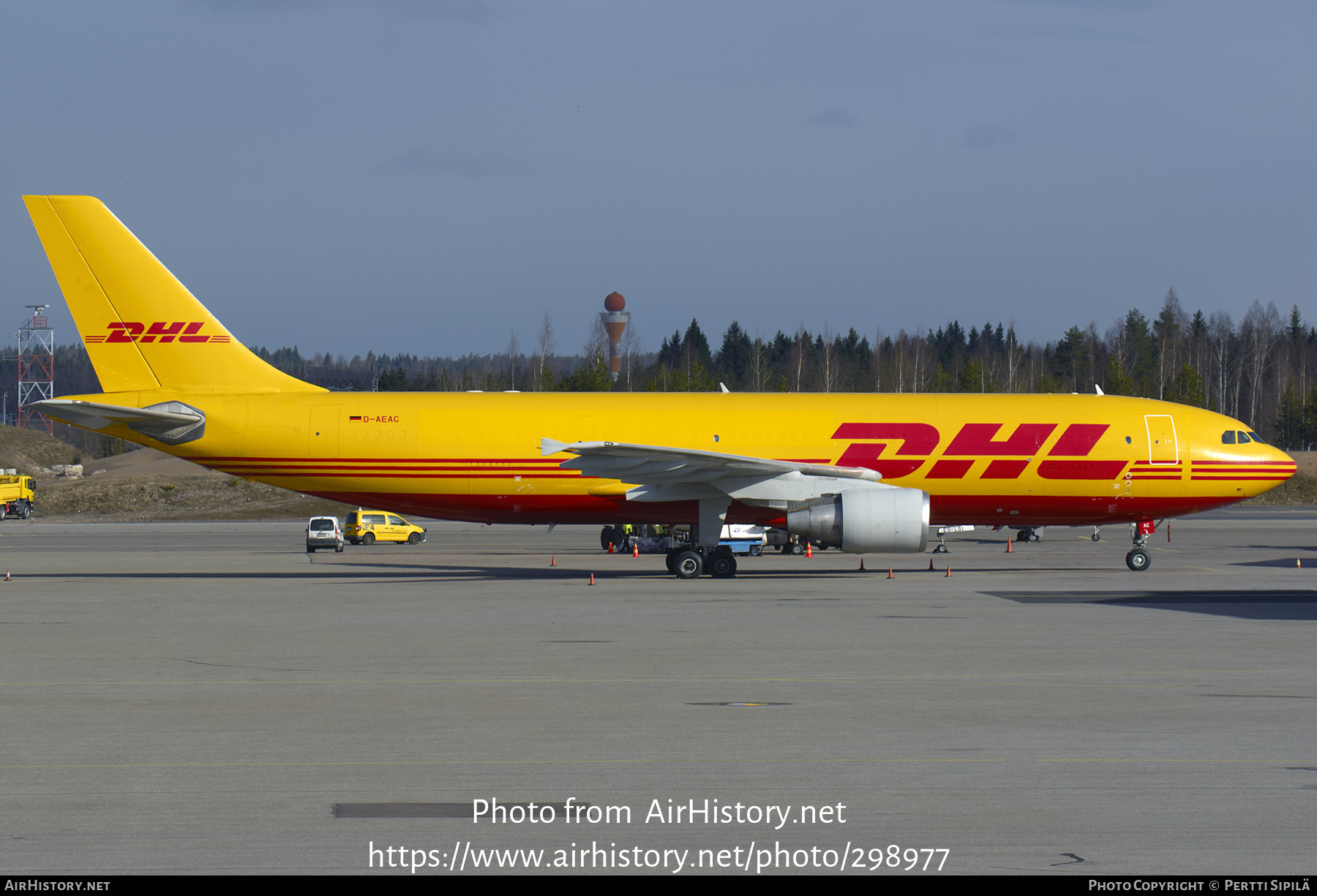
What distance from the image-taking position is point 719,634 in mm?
19484

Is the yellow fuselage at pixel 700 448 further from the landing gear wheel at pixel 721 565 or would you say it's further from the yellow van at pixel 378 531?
the yellow van at pixel 378 531

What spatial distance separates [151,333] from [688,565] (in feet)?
50.1

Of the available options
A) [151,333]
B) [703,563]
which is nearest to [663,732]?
[703,563]

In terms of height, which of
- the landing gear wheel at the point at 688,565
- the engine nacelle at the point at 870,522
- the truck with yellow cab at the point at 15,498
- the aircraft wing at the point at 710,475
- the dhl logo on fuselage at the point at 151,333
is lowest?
the truck with yellow cab at the point at 15,498

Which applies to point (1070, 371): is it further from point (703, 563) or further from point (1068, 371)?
point (703, 563)

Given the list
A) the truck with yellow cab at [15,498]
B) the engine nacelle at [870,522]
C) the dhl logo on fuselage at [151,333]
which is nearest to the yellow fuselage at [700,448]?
the dhl logo on fuselage at [151,333]

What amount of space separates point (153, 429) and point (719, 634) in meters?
17.8

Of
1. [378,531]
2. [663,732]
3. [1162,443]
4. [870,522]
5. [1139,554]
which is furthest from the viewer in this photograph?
[378,531]

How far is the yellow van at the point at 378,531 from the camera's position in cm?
5159

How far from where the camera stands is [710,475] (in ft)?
97.1

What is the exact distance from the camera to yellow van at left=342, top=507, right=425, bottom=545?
51.6 m

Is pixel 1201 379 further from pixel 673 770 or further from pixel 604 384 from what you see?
pixel 673 770

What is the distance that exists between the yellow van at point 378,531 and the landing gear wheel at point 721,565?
77.1 ft

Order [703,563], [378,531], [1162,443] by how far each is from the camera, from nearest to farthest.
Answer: [703,563] → [1162,443] → [378,531]
